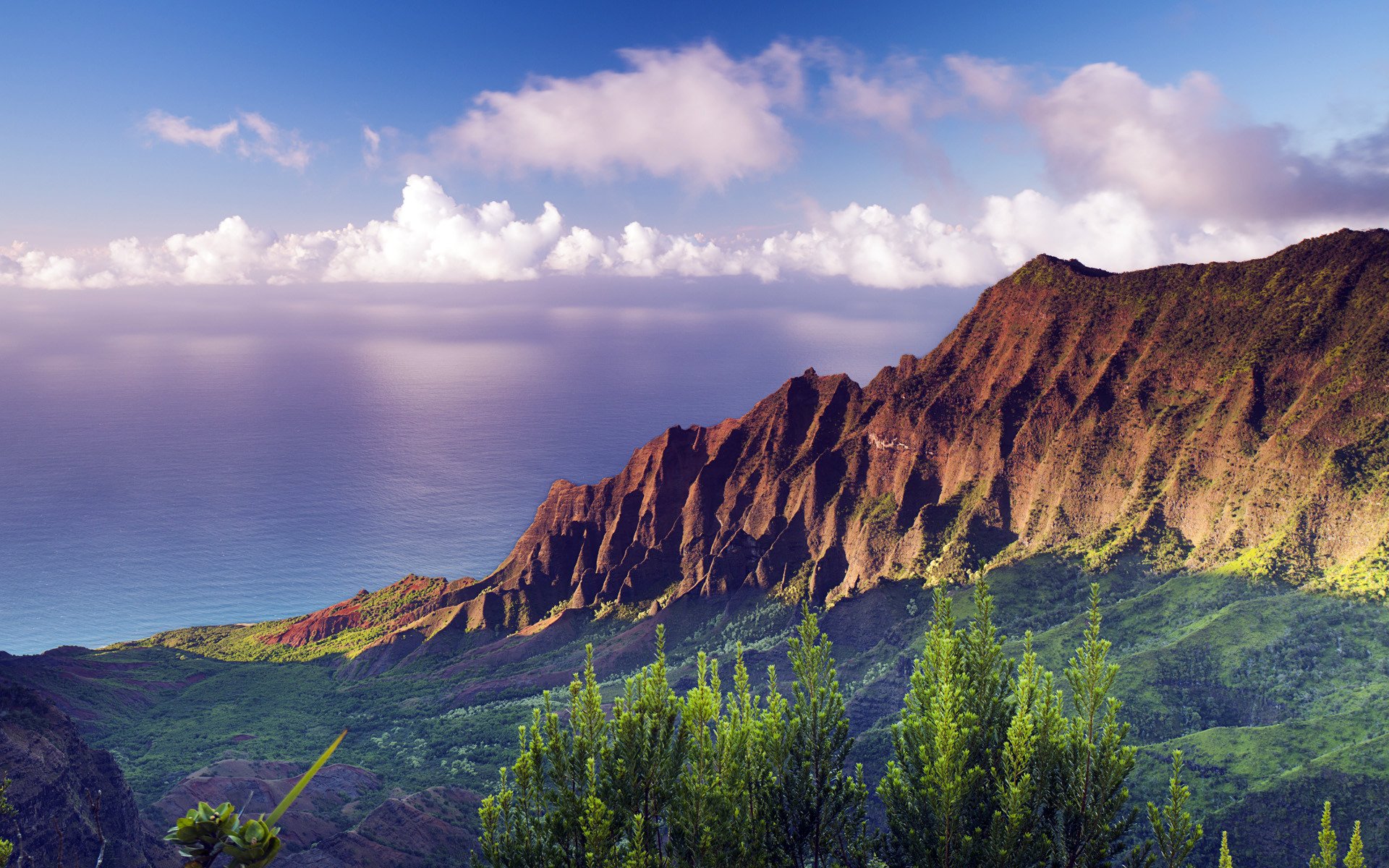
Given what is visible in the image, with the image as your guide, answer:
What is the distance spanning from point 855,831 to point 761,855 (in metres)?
4.26

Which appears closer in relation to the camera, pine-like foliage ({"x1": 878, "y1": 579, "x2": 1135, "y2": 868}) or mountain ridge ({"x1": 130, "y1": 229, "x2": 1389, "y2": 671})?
pine-like foliage ({"x1": 878, "y1": 579, "x2": 1135, "y2": 868})

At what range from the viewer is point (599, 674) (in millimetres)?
109188

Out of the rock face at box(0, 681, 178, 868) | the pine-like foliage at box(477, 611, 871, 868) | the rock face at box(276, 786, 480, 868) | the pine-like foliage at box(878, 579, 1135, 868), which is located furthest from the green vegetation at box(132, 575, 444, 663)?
the pine-like foliage at box(878, 579, 1135, 868)

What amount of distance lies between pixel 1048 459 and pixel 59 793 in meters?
109

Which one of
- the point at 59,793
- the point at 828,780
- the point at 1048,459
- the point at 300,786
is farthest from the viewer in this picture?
the point at 1048,459

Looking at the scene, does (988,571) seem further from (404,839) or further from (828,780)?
(828,780)

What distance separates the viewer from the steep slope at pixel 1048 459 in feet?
292

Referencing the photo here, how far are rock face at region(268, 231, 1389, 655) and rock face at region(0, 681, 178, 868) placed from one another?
213ft

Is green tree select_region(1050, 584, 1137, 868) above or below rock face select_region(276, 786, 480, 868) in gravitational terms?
above

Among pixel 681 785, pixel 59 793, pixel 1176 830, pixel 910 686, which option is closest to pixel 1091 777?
pixel 1176 830

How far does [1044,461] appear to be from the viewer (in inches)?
4220

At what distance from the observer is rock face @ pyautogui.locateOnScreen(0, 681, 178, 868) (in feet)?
182

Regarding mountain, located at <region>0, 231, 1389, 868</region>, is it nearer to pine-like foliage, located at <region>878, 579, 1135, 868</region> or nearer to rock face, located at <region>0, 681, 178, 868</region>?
rock face, located at <region>0, 681, 178, 868</region>

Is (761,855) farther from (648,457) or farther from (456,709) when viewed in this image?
(648,457)
